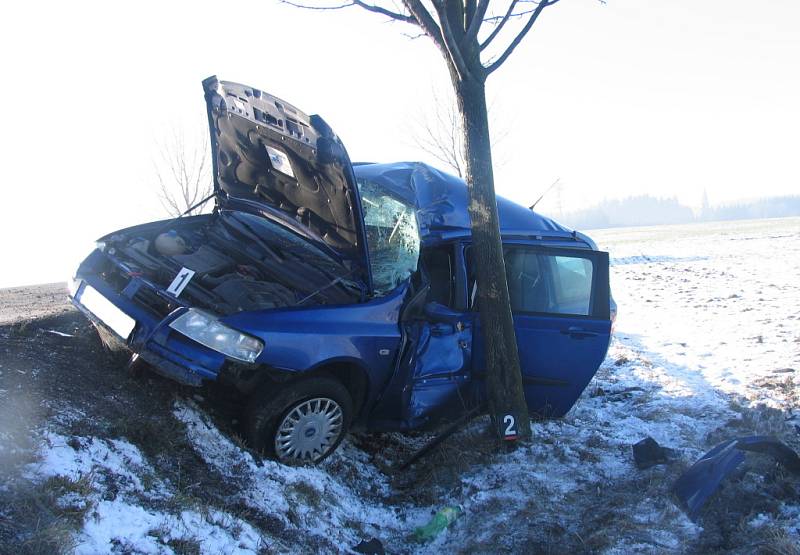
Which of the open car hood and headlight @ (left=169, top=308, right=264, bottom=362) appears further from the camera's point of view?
the open car hood

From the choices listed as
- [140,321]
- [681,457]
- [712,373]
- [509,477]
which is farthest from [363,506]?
[712,373]

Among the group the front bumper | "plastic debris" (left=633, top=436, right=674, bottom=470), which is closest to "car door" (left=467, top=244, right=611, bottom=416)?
"plastic debris" (left=633, top=436, right=674, bottom=470)

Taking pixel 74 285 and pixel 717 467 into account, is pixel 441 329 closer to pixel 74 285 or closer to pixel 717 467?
pixel 717 467

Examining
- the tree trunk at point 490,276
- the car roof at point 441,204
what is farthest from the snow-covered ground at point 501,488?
the car roof at point 441,204

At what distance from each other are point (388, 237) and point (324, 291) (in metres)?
1.11

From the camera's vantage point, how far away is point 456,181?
5531 millimetres

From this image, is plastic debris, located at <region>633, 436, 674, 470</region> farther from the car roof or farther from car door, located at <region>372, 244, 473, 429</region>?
the car roof

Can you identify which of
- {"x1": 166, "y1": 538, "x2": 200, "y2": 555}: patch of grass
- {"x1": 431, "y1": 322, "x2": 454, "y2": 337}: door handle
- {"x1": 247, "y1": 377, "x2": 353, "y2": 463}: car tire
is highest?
{"x1": 431, "y1": 322, "x2": 454, "y2": 337}: door handle

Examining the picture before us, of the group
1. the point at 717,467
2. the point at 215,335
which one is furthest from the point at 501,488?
the point at 215,335

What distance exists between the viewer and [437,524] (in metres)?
3.74

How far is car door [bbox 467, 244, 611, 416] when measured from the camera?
193 inches

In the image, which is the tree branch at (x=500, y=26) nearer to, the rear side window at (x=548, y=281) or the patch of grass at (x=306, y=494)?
the rear side window at (x=548, y=281)

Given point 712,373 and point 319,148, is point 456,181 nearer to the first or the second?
point 319,148

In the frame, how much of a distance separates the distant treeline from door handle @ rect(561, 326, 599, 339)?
89.9 meters
